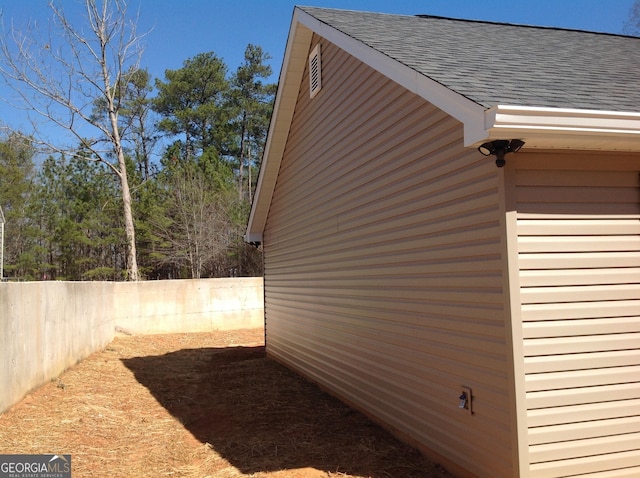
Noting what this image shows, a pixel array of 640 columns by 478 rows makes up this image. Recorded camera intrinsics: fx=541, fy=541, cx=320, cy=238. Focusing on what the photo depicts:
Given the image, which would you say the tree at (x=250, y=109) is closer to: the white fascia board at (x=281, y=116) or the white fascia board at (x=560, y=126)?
the white fascia board at (x=281, y=116)

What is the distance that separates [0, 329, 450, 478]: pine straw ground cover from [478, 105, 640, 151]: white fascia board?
2682 millimetres

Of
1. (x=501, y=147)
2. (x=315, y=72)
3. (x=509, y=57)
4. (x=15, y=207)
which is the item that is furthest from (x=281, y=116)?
(x=15, y=207)

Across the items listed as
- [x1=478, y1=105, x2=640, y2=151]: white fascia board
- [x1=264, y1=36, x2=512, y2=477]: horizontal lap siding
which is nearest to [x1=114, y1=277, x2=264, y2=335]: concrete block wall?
[x1=264, y1=36, x2=512, y2=477]: horizontal lap siding

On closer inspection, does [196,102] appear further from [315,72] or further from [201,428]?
[201,428]

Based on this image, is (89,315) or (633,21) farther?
(633,21)

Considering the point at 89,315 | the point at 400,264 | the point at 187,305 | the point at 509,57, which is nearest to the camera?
the point at 509,57

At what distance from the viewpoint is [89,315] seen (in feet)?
35.8

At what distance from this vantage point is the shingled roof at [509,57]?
12.1 feet

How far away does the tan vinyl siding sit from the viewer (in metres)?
3.50

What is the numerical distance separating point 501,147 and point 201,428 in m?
4.45

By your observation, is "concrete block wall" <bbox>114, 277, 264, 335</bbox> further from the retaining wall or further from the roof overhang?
the roof overhang

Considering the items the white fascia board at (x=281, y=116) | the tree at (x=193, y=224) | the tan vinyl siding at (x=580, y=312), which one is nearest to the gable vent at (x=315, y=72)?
the white fascia board at (x=281, y=116)

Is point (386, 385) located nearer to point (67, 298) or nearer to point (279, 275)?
point (279, 275)

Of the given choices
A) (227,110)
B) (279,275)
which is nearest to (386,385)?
(279,275)
